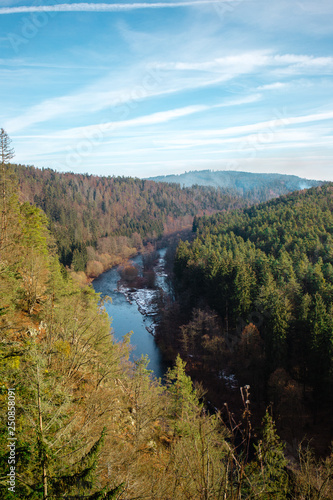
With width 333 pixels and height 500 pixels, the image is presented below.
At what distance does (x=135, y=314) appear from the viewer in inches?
1924

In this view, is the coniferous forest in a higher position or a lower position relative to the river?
higher

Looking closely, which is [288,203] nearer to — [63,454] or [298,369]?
[298,369]

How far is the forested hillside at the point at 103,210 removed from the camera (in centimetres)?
8288

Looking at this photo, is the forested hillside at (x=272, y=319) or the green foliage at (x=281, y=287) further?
the green foliage at (x=281, y=287)

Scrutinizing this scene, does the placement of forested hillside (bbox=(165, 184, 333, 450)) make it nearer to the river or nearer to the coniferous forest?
the coniferous forest

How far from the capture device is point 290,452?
68.9ft

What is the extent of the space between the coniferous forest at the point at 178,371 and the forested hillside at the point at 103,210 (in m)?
6.18

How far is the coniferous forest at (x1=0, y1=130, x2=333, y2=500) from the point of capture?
215 inches

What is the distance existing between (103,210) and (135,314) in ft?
373

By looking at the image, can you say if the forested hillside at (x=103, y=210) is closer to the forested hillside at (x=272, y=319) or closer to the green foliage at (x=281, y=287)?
the green foliage at (x=281, y=287)

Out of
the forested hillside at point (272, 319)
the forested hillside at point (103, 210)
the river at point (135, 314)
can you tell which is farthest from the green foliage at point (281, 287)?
the forested hillside at point (103, 210)

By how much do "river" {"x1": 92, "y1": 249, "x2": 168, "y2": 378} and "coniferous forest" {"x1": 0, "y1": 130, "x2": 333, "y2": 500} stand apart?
7.27 ft

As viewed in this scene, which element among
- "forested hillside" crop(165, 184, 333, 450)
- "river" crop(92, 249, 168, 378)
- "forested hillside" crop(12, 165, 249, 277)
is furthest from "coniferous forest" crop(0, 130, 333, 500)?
"forested hillside" crop(12, 165, 249, 277)

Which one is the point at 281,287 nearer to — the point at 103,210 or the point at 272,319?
the point at 272,319
